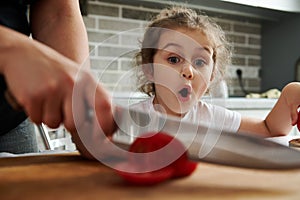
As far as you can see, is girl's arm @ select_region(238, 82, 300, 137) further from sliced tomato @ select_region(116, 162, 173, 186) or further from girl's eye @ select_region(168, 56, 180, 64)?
sliced tomato @ select_region(116, 162, 173, 186)

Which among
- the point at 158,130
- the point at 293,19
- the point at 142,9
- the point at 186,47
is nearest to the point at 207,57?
the point at 186,47

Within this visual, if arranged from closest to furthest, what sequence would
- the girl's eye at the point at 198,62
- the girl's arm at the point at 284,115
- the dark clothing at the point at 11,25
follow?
the dark clothing at the point at 11,25
the girl's arm at the point at 284,115
the girl's eye at the point at 198,62

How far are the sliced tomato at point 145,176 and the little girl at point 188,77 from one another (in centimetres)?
56

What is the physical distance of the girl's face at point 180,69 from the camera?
1068 millimetres

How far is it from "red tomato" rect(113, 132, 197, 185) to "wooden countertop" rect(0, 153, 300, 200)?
11 millimetres

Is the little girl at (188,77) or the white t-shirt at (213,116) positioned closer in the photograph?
the little girl at (188,77)

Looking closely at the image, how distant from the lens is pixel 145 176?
0.41 metres

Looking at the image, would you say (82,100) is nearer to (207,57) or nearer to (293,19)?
(207,57)

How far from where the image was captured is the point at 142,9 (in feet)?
6.88

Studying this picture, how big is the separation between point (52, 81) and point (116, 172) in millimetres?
132

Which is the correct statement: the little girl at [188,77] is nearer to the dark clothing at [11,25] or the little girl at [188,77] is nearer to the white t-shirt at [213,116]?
the white t-shirt at [213,116]

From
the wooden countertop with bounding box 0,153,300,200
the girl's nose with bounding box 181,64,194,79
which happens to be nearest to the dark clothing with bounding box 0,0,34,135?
the wooden countertop with bounding box 0,153,300,200

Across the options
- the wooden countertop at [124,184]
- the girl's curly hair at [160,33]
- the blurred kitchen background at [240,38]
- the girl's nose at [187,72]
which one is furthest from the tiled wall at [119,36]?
the wooden countertop at [124,184]

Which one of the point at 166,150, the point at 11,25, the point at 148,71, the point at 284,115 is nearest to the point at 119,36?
the point at 148,71
